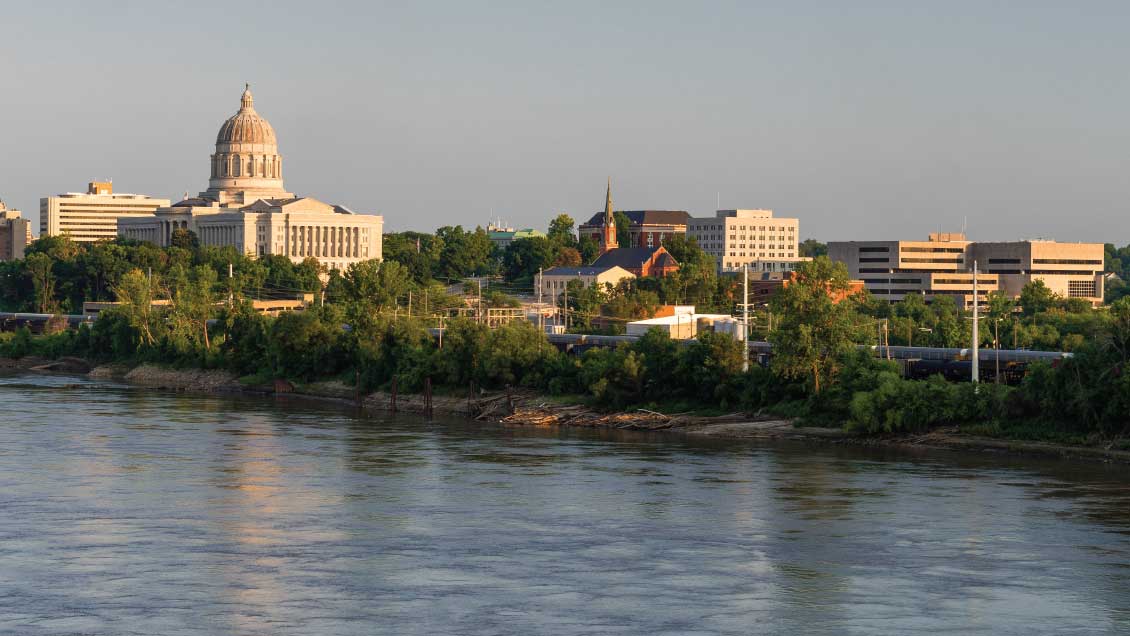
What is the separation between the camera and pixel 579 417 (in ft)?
245

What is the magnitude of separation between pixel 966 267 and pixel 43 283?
9964 cm

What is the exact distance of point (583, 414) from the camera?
247ft

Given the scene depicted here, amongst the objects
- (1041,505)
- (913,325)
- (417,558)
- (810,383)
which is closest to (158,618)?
(417,558)

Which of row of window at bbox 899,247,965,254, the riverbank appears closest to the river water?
the riverbank

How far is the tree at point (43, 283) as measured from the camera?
169625 millimetres

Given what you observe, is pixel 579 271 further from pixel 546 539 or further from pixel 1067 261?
pixel 546 539

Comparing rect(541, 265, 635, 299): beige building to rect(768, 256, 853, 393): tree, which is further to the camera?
rect(541, 265, 635, 299): beige building

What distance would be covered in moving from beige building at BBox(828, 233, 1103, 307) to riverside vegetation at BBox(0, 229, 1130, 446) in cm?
3660

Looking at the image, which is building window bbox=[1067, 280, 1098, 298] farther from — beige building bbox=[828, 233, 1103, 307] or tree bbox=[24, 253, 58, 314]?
tree bbox=[24, 253, 58, 314]

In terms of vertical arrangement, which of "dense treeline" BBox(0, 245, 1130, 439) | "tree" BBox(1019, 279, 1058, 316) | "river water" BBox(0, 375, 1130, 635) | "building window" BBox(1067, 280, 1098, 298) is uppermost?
"building window" BBox(1067, 280, 1098, 298)

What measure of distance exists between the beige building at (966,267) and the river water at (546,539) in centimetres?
12532

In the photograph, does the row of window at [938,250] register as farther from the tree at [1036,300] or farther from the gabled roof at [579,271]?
the tree at [1036,300]

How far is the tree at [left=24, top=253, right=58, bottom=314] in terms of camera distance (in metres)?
170

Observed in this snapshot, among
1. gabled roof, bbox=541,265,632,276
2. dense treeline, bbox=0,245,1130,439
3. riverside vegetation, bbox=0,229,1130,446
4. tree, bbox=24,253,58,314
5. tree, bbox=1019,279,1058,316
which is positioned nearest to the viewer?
dense treeline, bbox=0,245,1130,439
